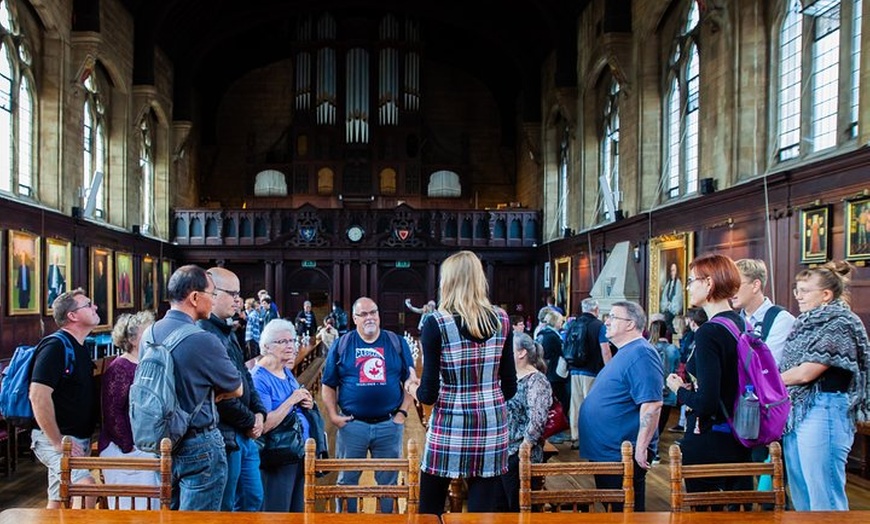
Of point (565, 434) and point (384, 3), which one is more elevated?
point (384, 3)

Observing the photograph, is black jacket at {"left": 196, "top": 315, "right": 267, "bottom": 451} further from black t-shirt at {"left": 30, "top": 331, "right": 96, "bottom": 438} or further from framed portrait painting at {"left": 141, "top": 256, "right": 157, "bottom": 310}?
framed portrait painting at {"left": 141, "top": 256, "right": 157, "bottom": 310}

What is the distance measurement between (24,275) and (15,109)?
3129mm

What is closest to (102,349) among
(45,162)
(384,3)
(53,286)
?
(53,286)

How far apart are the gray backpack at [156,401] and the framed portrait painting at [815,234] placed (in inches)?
268

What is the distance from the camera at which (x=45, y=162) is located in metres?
13.1

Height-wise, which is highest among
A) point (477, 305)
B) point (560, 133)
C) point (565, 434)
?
point (560, 133)

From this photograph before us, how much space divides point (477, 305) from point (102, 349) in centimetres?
1220

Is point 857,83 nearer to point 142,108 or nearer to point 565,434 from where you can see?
point 565,434

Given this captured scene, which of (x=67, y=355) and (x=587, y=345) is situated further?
(x=587, y=345)

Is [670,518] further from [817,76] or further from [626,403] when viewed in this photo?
[817,76]

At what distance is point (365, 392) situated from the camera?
4.32 metres

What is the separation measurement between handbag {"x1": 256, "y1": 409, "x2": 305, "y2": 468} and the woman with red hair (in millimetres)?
2010

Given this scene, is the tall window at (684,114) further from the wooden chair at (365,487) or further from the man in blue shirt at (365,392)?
the wooden chair at (365,487)

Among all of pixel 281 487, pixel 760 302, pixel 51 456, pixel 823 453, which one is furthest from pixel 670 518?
pixel 51 456
